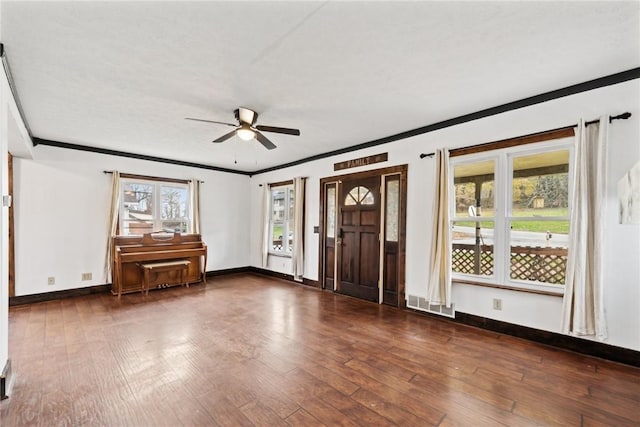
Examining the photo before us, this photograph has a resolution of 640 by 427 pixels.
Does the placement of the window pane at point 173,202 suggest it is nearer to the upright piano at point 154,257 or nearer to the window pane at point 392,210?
the upright piano at point 154,257

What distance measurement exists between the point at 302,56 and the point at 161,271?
462cm


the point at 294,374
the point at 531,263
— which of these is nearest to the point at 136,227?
the point at 294,374

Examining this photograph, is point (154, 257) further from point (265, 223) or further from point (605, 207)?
point (605, 207)

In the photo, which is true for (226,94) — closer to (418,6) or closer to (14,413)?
(418,6)

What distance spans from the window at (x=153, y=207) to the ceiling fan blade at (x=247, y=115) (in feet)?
11.3

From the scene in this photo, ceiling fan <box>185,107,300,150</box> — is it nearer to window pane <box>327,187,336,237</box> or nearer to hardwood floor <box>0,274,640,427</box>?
window pane <box>327,187,336,237</box>

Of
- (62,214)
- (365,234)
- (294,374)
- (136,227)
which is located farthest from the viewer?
(136,227)

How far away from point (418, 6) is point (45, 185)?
5.72 metres

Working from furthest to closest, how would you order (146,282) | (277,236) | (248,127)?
(277,236) < (146,282) < (248,127)

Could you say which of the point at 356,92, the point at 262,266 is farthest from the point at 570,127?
the point at 262,266

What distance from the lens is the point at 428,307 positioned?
149 inches

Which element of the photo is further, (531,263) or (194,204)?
(194,204)

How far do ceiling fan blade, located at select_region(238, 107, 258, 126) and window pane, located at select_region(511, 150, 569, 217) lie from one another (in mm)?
3059

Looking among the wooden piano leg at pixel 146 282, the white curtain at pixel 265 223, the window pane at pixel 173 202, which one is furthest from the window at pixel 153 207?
the white curtain at pixel 265 223
